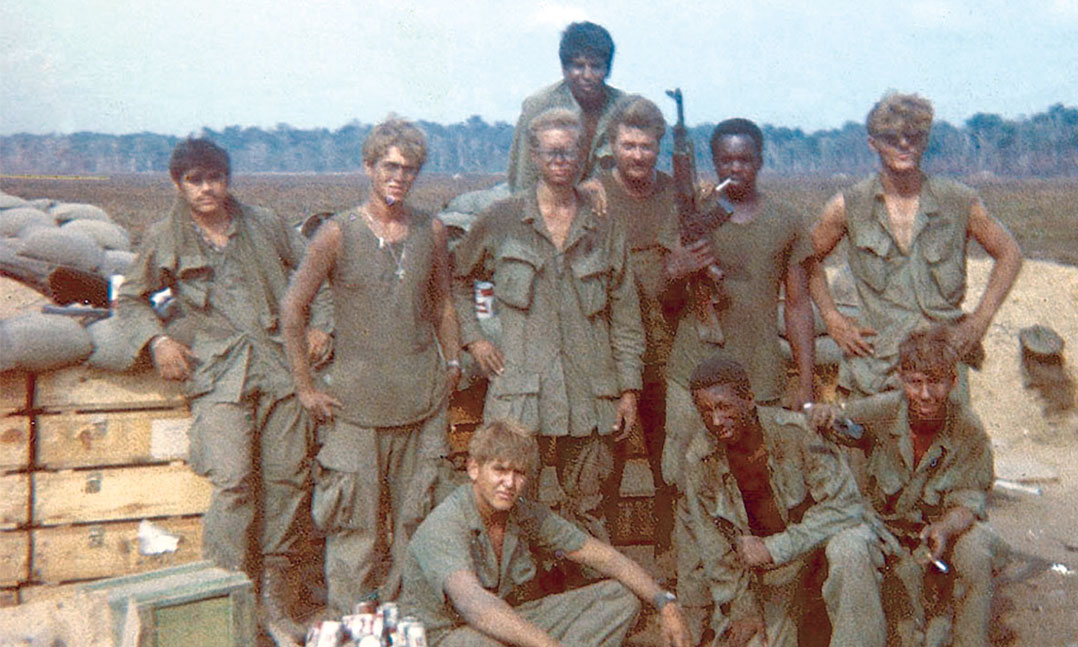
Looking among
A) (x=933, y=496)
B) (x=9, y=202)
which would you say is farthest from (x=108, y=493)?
(x=9, y=202)

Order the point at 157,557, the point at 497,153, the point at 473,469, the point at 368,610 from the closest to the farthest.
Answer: the point at 473,469 → the point at 368,610 → the point at 157,557 → the point at 497,153

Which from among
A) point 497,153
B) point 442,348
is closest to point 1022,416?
point 442,348

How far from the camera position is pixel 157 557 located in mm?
4848

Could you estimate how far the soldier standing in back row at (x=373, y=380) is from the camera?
13.3 feet

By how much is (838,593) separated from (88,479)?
3.17m

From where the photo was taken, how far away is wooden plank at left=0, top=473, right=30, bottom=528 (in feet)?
15.5

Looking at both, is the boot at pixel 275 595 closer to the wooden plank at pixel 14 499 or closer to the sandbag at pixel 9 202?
the wooden plank at pixel 14 499

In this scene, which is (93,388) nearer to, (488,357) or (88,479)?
(88,479)

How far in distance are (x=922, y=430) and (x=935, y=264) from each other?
78cm

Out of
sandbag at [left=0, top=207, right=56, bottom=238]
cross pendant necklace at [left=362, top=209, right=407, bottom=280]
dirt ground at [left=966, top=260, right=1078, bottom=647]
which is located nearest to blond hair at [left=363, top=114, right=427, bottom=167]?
cross pendant necklace at [left=362, top=209, right=407, bottom=280]

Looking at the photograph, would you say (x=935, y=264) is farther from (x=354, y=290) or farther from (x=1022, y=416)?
(x=1022, y=416)

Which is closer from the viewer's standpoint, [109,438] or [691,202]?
[691,202]

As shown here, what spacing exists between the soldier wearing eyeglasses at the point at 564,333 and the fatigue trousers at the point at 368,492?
0.32m

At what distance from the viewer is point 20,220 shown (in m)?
9.01
